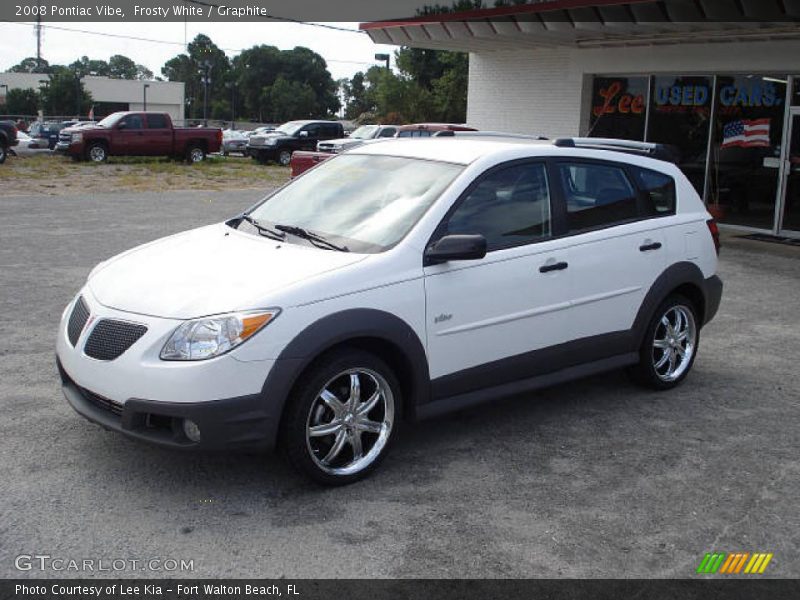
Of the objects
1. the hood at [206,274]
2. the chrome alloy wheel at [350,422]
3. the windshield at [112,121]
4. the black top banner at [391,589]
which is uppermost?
the windshield at [112,121]

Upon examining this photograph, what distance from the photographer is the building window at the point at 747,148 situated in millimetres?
14984

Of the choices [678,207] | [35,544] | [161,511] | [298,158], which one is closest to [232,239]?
[161,511]

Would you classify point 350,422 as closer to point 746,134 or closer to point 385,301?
point 385,301

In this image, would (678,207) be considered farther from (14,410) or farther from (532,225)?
(14,410)

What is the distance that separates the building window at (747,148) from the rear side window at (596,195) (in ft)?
31.9

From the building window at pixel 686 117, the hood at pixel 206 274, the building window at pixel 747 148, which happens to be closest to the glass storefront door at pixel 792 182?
the building window at pixel 747 148

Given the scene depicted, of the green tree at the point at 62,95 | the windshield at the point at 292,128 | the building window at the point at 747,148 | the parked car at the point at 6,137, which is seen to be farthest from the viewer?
the green tree at the point at 62,95

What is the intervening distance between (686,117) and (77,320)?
1413 cm

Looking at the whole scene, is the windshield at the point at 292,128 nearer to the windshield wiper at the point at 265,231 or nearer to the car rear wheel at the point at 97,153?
the car rear wheel at the point at 97,153

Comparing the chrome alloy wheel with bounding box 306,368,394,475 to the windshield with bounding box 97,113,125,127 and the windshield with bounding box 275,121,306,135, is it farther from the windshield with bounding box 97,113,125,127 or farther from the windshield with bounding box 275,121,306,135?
the windshield with bounding box 275,121,306,135

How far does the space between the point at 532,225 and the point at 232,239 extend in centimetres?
178

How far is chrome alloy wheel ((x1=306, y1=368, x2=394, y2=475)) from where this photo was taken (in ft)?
14.4

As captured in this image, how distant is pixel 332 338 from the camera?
428 cm

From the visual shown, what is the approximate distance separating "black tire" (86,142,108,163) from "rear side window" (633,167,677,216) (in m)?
26.0
